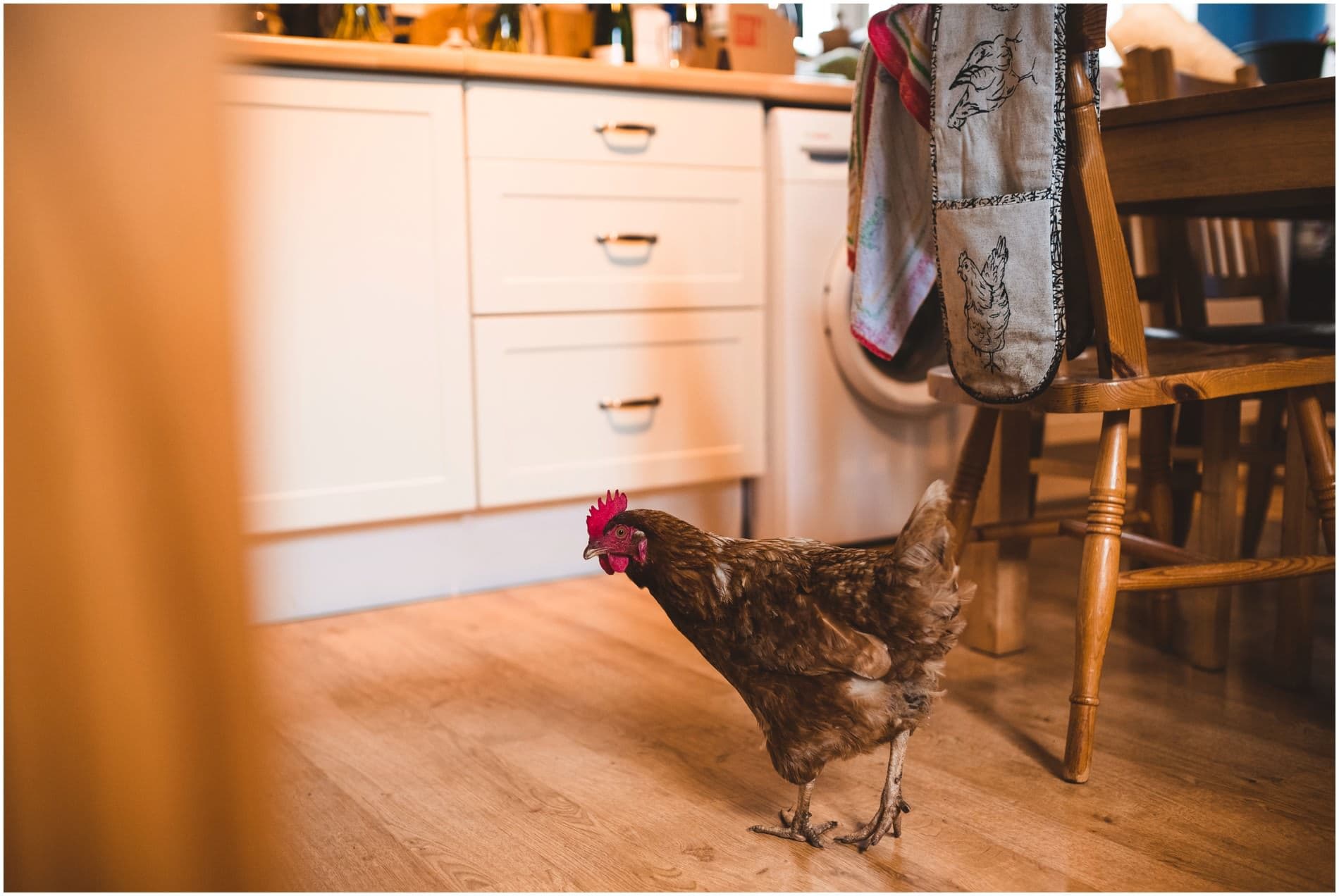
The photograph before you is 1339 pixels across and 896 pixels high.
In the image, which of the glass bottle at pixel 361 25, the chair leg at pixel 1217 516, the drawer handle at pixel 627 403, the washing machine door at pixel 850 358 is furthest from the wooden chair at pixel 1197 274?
the glass bottle at pixel 361 25

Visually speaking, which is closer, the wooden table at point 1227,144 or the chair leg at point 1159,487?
the wooden table at point 1227,144

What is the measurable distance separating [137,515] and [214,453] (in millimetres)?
36

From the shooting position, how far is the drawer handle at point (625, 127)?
218 centimetres

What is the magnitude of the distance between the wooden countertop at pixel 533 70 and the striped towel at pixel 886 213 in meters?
0.76

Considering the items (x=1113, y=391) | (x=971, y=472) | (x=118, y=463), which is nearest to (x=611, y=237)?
(x=971, y=472)

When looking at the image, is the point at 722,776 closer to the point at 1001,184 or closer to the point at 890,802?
the point at 890,802

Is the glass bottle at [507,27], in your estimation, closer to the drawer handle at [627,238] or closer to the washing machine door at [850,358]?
the drawer handle at [627,238]

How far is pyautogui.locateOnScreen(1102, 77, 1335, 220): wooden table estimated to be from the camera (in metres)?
1.28

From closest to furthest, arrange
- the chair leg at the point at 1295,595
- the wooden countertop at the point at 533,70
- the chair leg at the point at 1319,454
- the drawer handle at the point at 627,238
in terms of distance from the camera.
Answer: the chair leg at the point at 1319,454 → the chair leg at the point at 1295,595 → the wooden countertop at the point at 533,70 → the drawer handle at the point at 627,238

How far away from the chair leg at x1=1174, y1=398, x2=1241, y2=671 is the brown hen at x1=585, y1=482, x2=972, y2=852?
0.76 m

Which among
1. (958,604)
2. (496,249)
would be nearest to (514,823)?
(958,604)

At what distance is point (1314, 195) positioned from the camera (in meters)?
1.58

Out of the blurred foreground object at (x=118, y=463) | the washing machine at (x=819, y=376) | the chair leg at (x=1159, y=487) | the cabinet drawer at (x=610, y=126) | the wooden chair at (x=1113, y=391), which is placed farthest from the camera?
the washing machine at (x=819, y=376)

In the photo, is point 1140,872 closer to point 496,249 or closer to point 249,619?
point 249,619
